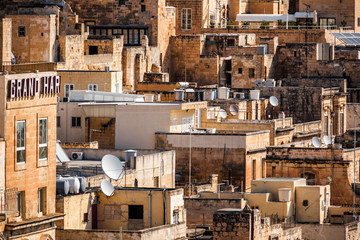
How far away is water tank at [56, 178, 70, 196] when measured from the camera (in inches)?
2157

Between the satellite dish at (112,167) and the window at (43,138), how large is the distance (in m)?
9.23

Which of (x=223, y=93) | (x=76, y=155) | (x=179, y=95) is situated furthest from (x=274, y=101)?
(x=76, y=155)

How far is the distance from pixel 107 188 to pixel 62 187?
1.82 metres

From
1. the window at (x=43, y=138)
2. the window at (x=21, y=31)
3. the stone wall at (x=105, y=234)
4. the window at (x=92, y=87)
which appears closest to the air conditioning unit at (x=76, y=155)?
the stone wall at (x=105, y=234)

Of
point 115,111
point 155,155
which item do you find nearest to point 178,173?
→ point 115,111

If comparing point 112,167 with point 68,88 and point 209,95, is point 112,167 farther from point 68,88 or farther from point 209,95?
point 209,95

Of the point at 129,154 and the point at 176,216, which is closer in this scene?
Result: the point at 176,216

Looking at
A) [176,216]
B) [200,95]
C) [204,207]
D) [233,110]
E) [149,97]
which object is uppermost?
[200,95]

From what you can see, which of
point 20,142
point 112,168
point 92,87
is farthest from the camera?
point 92,87

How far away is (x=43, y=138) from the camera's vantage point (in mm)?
50688

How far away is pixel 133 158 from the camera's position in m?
65.2

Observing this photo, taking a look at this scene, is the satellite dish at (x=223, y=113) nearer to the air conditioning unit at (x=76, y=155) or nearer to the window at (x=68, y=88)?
the window at (x=68, y=88)

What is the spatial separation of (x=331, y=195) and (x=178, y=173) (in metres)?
6.04

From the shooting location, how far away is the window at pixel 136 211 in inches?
2219
